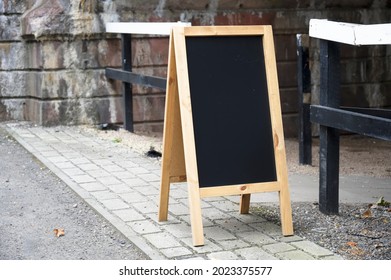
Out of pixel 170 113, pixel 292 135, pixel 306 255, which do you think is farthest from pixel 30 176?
pixel 292 135

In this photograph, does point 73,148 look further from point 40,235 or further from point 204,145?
point 204,145

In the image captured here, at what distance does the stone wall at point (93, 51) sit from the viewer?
35.0ft

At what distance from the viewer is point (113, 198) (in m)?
6.77

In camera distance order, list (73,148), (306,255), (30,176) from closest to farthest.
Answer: (306,255) → (30,176) → (73,148)

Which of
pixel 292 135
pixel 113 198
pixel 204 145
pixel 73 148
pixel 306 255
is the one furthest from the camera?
pixel 292 135

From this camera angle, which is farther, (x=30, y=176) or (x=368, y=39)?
(x=30, y=176)

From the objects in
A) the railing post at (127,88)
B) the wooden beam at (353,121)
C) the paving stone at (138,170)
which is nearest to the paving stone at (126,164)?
the paving stone at (138,170)

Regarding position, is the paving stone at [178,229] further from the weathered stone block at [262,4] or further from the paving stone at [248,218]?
the weathered stone block at [262,4]

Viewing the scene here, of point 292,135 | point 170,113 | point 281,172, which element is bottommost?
point 292,135

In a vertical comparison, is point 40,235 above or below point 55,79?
below

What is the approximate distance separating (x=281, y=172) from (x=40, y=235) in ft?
6.03

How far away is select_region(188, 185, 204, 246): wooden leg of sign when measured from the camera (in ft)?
17.4

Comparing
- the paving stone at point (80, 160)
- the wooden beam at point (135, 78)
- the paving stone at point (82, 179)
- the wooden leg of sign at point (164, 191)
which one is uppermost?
the wooden beam at point (135, 78)

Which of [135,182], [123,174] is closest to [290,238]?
[135,182]
